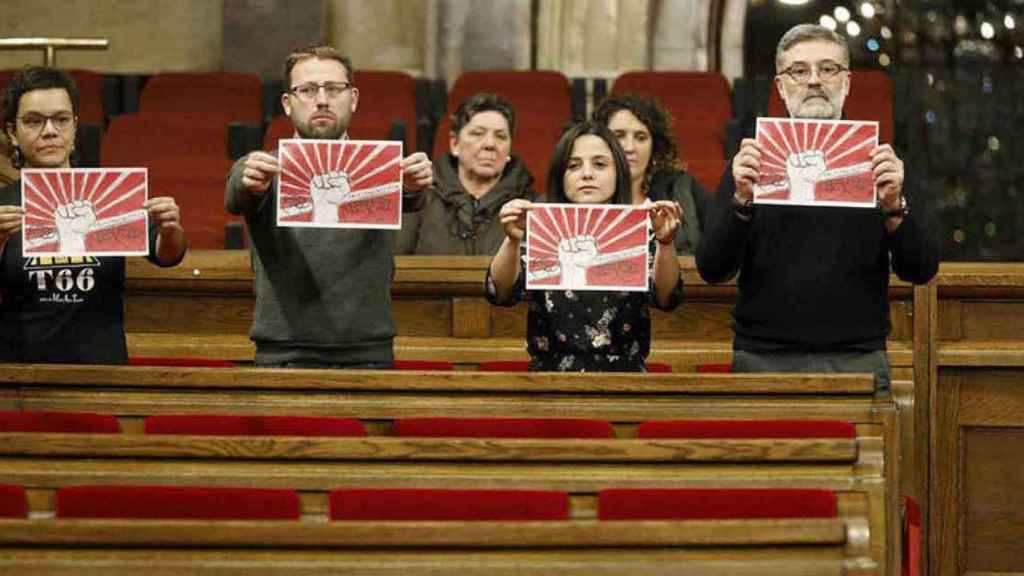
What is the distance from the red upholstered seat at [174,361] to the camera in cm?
303

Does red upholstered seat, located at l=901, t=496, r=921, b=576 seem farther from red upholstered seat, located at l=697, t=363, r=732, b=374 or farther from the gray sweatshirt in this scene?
the gray sweatshirt

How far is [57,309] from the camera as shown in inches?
101

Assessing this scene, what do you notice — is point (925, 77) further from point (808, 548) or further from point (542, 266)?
point (808, 548)

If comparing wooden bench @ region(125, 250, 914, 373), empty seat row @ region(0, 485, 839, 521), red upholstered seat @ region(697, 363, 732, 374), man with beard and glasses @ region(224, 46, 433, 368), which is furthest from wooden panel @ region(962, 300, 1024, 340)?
empty seat row @ region(0, 485, 839, 521)

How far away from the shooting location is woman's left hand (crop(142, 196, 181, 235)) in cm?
250

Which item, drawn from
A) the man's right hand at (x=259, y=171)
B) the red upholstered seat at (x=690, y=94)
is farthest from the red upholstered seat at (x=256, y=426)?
the red upholstered seat at (x=690, y=94)

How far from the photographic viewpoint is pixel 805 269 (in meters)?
2.44

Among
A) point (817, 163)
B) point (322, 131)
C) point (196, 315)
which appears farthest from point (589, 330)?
point (196, 315)

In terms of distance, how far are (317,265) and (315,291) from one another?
44 mm

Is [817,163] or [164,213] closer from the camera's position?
[817,163]

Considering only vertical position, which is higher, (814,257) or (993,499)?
(814,257)

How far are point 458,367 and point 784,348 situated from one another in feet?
2.64

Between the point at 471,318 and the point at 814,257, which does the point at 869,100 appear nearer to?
the point at 471,318

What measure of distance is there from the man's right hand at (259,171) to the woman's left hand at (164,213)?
114 mm
